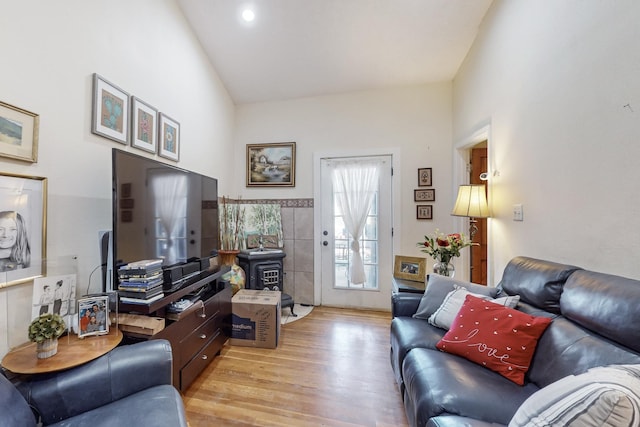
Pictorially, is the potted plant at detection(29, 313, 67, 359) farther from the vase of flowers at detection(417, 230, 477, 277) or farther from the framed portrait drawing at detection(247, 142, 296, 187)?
the framed portrait drawing at detection(247, 142, 296, 187)

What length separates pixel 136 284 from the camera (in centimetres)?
151

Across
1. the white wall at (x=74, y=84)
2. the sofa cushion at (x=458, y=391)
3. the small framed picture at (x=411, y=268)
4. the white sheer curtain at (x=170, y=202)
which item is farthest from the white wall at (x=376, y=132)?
the sofa cushion at (x=458, y=391)

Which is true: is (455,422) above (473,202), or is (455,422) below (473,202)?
below

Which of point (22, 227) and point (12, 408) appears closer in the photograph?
point (12, 408)

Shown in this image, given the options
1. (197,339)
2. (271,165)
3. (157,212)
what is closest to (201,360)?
(197,339)

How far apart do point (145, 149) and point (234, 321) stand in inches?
69.1

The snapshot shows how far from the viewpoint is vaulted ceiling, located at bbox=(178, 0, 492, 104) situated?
2.38 meters

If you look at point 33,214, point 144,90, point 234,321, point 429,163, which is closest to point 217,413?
point 234,321

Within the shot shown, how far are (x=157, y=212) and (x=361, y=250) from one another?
2385 mm

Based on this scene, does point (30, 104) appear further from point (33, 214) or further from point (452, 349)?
point (452, 349)

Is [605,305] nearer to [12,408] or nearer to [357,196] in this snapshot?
[12,408]

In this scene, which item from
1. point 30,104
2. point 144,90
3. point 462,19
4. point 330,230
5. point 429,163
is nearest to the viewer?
point 30,104

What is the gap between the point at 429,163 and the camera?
3.19 meters

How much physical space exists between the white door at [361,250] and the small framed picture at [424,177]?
0.37 m
